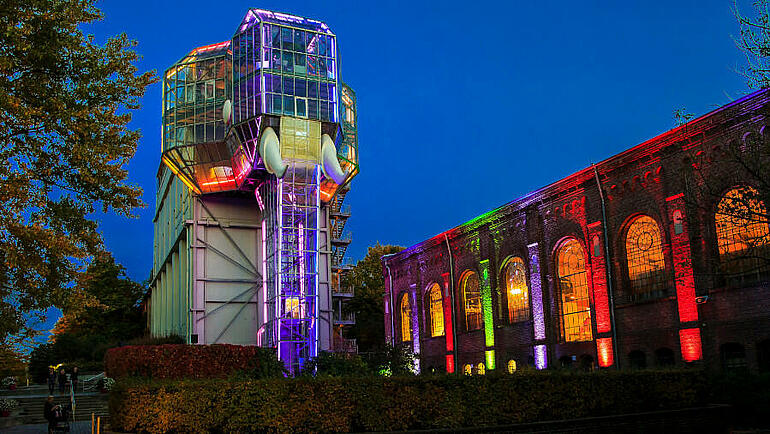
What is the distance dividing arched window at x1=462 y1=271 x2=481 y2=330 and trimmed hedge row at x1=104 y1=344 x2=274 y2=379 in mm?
15911

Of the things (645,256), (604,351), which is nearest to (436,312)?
(604,351)

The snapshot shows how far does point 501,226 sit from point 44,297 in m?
23.5

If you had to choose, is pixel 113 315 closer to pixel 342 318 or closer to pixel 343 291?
pixel 343 291

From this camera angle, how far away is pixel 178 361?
72.8ft

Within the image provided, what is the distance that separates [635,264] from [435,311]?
18.2 meters

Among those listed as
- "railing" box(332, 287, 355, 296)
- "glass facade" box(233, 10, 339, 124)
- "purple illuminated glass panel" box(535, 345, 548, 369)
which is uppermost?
"glass facade" box(233, 10, 339, 124)

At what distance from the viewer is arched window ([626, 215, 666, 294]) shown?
81.3 ft

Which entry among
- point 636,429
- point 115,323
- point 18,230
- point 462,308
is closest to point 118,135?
point 18,230

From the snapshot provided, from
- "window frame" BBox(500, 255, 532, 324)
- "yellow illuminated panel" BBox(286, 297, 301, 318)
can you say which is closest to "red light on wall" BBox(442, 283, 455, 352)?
"window frame" BBox(500, 255, 532, 324)

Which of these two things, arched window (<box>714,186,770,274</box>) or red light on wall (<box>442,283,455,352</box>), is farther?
red light on wall (<box>442,283,455,352</box>)

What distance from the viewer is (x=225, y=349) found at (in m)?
23.9

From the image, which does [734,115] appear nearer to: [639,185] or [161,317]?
[639,185]

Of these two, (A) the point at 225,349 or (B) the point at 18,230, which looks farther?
(A) the point at 225,349

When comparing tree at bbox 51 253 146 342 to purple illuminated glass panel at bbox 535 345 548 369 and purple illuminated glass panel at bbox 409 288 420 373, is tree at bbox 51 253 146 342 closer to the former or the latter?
purple illuminated glass panel at bbox 409 288 420 373
